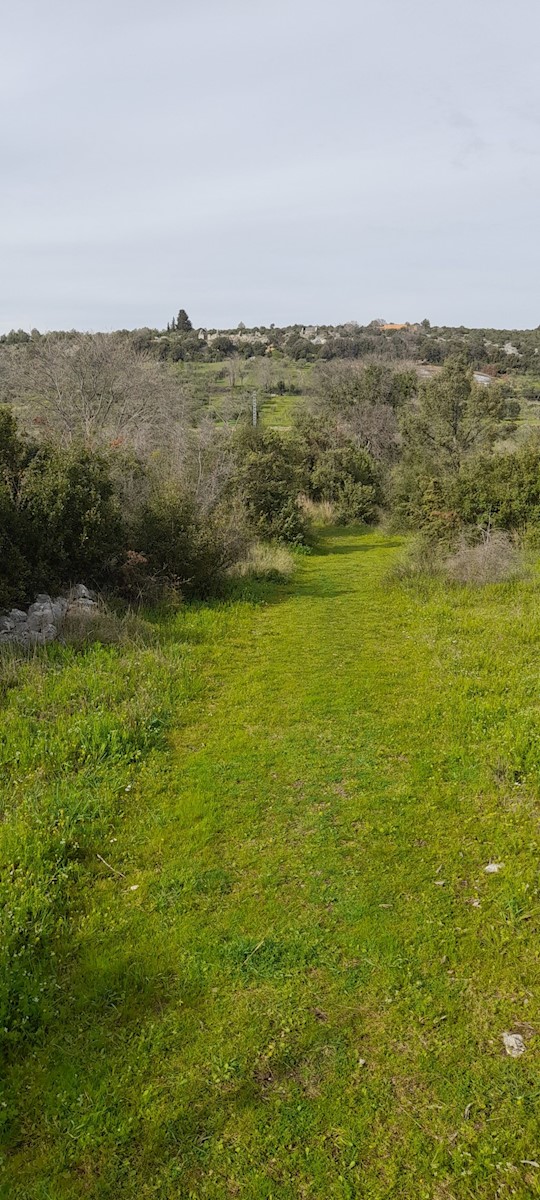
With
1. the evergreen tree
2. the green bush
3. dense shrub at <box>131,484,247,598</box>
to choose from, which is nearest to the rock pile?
the green bush

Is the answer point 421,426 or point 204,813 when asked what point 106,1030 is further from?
point 421,426

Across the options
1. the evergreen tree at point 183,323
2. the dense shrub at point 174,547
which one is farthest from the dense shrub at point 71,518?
the evergreen tree at point 183,323

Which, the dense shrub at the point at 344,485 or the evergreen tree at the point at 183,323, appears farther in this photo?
the evergreen tree at the point at 183,323

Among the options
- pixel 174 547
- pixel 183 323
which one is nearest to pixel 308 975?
pixel 174 547

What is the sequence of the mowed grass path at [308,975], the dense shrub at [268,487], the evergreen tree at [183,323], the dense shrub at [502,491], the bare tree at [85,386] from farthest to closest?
the evergreen tree at [183,323] → the bare tree at [85,386] → the dense shrub at [268,487] → the dense shrub at [502,491] → the mowed grass path at [308,975]

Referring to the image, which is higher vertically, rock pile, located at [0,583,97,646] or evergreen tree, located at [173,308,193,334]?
evergreen tree, located at [173,308,193,334]

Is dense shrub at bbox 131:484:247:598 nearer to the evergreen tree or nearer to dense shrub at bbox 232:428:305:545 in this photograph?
dense shrub at bbox 232:428:305:545

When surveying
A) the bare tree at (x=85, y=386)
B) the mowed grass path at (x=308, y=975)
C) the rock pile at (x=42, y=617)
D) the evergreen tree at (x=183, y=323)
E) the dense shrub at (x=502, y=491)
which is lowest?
the mowed grass path at (x=308, y=975)

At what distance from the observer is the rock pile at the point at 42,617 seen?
8.80m

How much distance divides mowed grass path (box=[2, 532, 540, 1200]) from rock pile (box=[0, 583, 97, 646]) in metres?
3.06

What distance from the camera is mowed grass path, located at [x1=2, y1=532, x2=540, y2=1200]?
9.09ft

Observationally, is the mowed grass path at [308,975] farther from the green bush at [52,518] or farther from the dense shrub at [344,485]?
the dense shrub at [344,485]

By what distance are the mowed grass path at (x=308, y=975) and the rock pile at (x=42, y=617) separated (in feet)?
10.0

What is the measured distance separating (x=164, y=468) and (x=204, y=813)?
10.4 m
